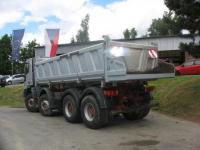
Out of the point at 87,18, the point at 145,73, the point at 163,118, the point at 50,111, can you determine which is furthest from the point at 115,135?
the point at 87,18

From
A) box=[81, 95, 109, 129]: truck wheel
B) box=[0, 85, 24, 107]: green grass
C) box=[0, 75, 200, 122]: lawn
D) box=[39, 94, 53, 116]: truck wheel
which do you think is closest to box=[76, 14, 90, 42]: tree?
box=[0, 85, 24, 107]: green grass

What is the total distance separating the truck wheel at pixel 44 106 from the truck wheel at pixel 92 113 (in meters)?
3.27

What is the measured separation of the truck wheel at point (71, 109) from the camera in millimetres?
14602

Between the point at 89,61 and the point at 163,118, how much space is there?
11.6ft

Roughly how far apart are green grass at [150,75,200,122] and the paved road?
0.74 meters

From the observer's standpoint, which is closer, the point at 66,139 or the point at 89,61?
the point at 66,139

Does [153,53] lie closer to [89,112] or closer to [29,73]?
[89,112]

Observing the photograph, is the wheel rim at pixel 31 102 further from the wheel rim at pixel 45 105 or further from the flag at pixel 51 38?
the flag at pixel 51 38

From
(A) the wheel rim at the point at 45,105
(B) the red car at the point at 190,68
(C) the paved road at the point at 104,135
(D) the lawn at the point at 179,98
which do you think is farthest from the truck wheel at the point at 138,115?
(B) the red car at the point at 190,68

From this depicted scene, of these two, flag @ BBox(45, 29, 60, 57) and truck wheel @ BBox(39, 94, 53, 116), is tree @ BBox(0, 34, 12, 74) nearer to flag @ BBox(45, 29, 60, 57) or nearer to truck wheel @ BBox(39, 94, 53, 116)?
flag @ BBox(45, 29, 60, 57)

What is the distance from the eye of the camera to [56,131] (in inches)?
515

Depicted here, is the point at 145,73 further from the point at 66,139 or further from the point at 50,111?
the point at 50,111

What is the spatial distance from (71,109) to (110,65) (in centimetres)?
297

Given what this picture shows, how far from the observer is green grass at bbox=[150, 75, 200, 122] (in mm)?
15592
